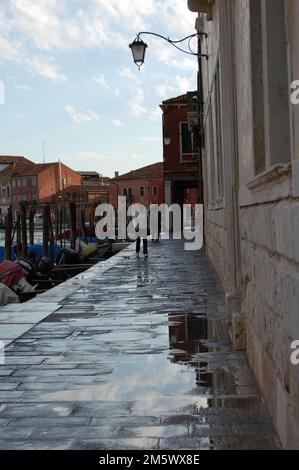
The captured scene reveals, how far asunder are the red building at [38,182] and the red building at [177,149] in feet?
185

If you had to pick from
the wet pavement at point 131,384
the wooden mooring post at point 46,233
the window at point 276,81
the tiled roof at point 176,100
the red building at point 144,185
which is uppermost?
the tiled roof at point 176,100

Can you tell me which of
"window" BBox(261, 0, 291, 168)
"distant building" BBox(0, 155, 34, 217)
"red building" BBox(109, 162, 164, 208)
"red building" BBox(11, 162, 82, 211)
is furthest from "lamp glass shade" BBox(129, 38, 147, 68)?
"distant building" BBox(0, 155, 34, 217)

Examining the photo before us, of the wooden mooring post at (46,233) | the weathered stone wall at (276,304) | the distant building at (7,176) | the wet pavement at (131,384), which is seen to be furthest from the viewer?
the distant building at (7,176)

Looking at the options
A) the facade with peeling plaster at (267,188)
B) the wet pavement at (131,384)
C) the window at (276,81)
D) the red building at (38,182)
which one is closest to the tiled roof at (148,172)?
the red building at (38,182)

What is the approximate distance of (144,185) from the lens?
2790 inches

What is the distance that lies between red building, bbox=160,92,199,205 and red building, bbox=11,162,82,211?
2219 inches

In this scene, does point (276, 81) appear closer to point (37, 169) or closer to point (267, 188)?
point (267, 188)

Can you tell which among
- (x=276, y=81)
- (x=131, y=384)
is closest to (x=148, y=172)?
(x=131, y=384)

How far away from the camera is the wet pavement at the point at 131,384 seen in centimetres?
359

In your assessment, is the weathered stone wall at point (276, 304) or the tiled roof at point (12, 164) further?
the tiled roof at point (12, 164)

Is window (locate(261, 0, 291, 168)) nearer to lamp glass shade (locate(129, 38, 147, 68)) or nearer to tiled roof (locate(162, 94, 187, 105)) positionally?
lamp glass shade (locate(129, 38, 147, 68))

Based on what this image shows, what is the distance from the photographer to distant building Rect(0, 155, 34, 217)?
9869cm

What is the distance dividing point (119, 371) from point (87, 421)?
1.21 meters

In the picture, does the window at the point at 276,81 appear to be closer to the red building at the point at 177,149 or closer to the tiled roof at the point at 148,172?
the red building at the point at 177,149
